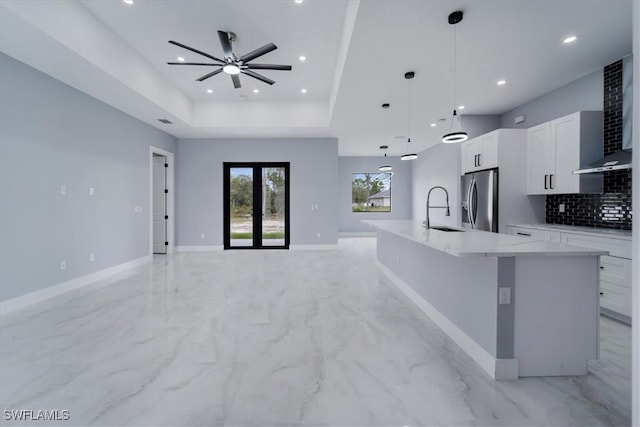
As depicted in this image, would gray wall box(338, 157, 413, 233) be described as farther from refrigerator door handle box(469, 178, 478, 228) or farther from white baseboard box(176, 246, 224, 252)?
refrigerator door handle box(469, 178, 478, 228)

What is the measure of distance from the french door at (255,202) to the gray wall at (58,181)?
88.8 inches

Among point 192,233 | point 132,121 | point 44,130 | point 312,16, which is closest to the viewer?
point 312,16

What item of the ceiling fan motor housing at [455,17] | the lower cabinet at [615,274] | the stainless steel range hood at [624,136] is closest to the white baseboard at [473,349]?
the lower cabinet at [615,274]

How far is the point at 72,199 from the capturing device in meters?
4.04

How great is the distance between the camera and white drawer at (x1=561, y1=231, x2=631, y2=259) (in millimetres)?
2797

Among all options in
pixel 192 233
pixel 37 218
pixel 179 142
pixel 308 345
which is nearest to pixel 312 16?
pixel 308 345

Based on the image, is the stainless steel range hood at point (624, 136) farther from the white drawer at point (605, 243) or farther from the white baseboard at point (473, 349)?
the white baseboard at point (473, 349)

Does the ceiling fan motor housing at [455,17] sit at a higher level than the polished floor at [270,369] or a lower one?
higher

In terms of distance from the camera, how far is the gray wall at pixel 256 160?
7.14 m

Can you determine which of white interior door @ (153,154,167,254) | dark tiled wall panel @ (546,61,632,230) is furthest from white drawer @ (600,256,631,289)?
white interior door @ (153,154,167,254)

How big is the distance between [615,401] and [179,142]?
8332mm

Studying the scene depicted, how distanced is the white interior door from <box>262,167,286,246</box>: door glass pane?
2.42m

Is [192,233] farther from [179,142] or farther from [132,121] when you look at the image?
[132,121]

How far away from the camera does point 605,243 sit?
9.84ft
